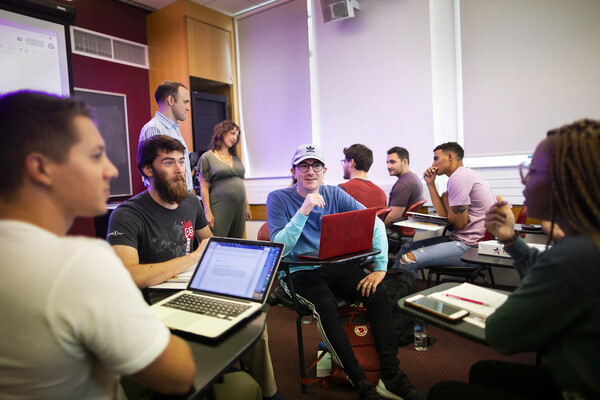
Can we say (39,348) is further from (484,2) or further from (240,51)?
(240,51)

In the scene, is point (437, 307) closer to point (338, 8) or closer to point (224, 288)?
point (224, 288)

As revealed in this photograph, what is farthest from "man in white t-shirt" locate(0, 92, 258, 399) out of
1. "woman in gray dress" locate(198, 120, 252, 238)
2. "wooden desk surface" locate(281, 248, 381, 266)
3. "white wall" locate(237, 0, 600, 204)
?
"white wall" locate(237, 0, 600, 204)

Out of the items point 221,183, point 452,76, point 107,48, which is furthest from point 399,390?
point 107,48

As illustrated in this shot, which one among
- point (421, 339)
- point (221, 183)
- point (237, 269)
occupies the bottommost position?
point (421, 339)

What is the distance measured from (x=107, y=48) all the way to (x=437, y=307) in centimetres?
505

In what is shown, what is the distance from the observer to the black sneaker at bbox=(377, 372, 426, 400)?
185 centimetres

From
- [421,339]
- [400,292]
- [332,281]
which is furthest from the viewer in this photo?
[421,339]

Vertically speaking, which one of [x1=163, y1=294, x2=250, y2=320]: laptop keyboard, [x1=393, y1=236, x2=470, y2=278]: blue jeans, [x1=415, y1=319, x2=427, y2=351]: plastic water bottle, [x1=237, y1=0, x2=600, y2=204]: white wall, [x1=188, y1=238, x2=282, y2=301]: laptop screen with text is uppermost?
[x1=237, y1=0, x2=600, y2=204]: white wall

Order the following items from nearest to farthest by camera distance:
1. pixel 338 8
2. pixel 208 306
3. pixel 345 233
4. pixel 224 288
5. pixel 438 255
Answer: pixel 208 306 → pixel 224 288 → pixel 345 233 → pixel 438 255 → pixel 338 8

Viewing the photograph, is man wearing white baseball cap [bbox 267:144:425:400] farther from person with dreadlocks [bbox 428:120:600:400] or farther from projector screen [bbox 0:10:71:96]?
projector screen [bbox 0:10:71:96]

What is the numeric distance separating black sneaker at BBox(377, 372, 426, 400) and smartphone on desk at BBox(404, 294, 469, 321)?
2.44ft

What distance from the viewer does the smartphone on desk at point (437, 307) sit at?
119cm

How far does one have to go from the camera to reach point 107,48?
4801 mm

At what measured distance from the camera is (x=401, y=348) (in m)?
2.60
